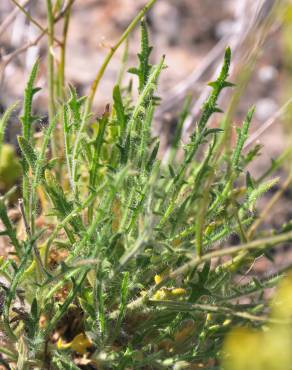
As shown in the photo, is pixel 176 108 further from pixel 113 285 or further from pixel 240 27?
A: pixel 113 285

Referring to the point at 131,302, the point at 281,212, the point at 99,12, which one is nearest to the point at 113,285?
the point at 131,302

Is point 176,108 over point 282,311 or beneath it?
over

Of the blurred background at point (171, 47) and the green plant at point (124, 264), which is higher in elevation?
the blurred background at point (171, 47)

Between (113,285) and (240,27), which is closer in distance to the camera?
(113,285)

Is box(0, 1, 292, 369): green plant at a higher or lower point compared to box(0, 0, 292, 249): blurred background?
lower

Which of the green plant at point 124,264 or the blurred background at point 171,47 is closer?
the green plant at point 124,264

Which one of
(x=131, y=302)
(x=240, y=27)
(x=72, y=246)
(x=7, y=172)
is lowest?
(x=131, y=302)

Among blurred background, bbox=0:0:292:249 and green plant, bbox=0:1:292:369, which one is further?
blurred background, bbox=0:0:292:249

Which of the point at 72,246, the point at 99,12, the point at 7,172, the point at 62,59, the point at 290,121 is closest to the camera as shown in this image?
the point at 290,121
